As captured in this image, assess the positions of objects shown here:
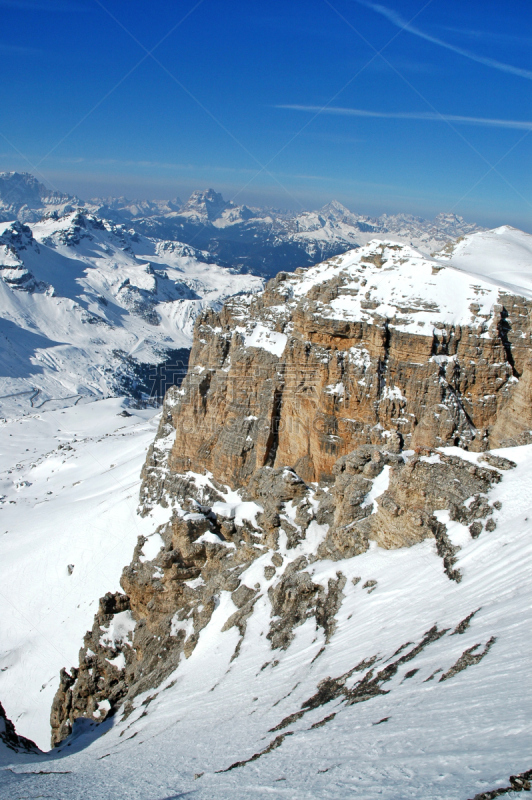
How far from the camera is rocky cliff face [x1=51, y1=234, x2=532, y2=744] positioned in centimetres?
3093

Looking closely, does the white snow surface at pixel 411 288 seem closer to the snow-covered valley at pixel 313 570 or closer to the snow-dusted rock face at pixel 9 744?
the snow-covered valley at pixel 313 570

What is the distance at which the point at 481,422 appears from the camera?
130 ft

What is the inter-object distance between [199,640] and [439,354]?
Result: 28.4 meters

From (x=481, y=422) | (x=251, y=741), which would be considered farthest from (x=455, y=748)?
(x=481, y=422)

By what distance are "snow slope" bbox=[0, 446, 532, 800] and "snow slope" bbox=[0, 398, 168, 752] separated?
17885 millimetres

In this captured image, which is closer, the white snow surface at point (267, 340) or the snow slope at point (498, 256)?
the snow slope at point (498, 256)

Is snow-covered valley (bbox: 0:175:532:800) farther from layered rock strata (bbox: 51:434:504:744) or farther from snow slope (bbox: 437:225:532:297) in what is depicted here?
snow slope (bbox: 437:225:532:297)

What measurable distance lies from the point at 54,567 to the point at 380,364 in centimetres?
4892

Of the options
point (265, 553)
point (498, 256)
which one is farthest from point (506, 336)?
point (265, 553)

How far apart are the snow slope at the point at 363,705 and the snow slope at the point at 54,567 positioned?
1789 centimetres

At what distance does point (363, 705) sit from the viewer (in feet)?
57.5

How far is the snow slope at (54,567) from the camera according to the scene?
4881cm

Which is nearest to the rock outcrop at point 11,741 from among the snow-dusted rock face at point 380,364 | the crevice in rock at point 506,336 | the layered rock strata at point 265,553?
the layered rock strata at point 265,553

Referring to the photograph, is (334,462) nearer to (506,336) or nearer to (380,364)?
(380,364)
